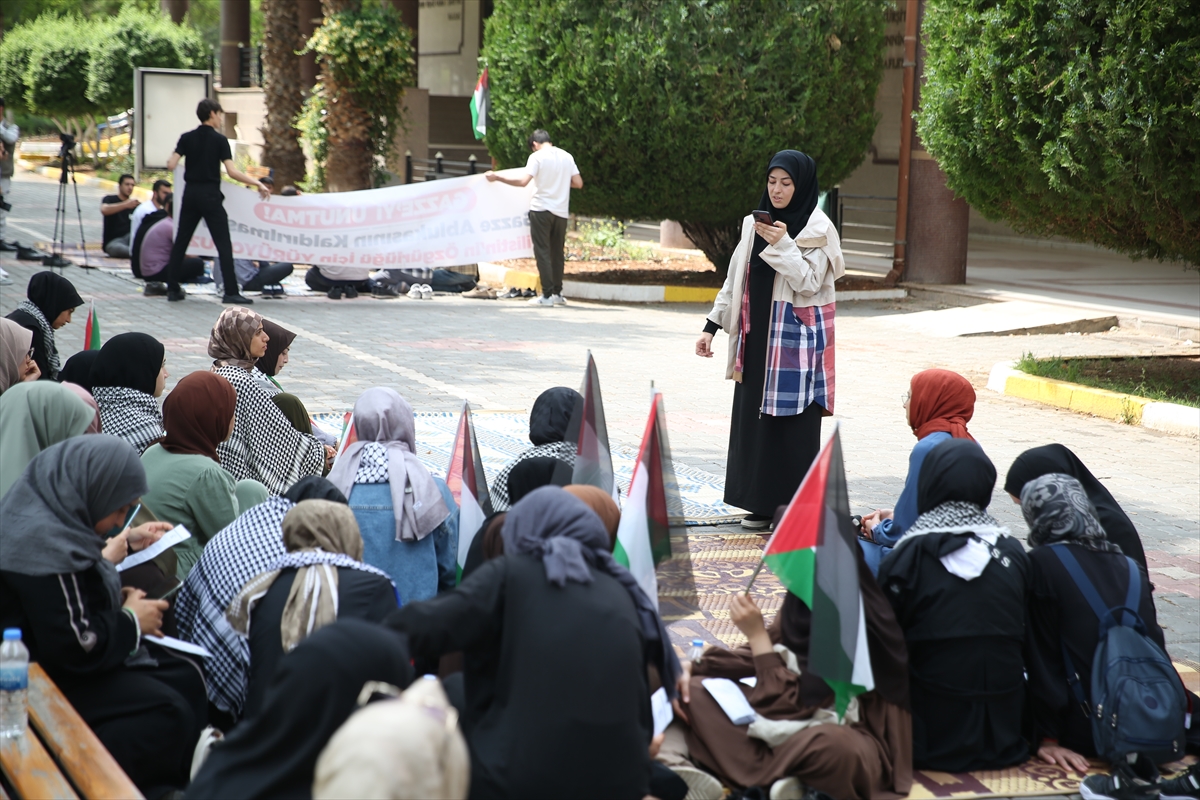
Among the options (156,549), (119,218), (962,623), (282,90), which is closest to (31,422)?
(156,549)

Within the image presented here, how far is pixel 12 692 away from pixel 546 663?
131 cm

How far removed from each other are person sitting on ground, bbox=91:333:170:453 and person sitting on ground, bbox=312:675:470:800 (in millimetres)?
3369

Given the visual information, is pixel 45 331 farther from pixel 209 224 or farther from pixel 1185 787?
pixel 209 224

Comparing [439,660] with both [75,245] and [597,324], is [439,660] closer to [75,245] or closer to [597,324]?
[597,324]

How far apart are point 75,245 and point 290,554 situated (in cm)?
1661

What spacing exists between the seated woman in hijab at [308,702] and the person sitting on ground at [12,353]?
11.9 ft

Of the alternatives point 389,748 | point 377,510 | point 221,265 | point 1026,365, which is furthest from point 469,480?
point 221,265

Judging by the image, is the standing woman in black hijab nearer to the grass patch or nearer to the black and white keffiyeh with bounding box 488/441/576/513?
the black and white keffiyeh with bounding box 488/441/576/513

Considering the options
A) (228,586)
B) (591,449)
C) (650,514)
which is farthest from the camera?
(591,449)

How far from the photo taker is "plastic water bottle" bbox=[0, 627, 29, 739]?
3.08 metres

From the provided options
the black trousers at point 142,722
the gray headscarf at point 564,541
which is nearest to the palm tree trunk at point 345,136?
the black trousers at point 142,722

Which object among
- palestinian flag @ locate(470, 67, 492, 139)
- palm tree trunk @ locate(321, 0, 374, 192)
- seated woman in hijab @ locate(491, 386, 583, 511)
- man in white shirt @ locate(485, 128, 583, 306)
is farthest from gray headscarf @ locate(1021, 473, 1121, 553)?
palm tree trunk @ locate(321, 0, 374, 192)

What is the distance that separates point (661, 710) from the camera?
3723 millimetres

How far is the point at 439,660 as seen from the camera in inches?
141
